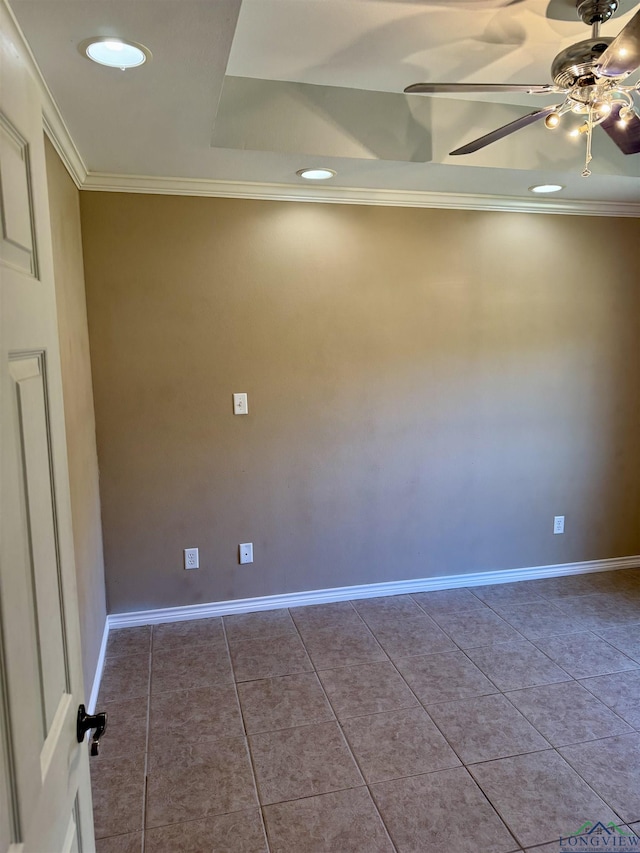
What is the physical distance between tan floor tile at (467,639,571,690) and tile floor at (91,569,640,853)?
1 centimetres

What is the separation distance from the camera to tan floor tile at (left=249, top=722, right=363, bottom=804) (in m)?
1.92

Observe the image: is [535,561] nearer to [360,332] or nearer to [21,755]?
[360,332]

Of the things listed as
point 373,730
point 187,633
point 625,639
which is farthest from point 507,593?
point 187,633

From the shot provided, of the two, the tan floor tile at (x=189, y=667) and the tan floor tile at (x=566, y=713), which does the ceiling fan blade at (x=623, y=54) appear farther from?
the tan floor tile at (x=189, y=667)

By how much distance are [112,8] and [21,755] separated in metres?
1.60

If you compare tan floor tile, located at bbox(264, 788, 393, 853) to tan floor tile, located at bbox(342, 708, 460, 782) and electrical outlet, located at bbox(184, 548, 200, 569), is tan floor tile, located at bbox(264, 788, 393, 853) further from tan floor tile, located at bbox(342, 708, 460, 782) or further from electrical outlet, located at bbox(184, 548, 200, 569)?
electrical outlet, located at bbox(184, 548, 200, 569)

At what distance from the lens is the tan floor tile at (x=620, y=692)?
7.55 ft

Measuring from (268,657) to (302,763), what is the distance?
2.35 ft

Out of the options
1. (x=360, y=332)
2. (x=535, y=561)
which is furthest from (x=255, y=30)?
(x=535, y=561)

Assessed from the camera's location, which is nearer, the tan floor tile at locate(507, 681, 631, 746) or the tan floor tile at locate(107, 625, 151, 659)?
the tan floor tile at locate(507, 681, 631, 746)

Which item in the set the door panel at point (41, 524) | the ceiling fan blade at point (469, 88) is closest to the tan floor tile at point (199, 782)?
the door panel at point (41, 524)

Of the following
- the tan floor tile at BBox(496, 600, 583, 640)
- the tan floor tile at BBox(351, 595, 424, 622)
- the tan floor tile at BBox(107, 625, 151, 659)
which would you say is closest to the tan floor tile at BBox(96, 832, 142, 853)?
the tan floor tile at BBox(107, 625, 151, 659)

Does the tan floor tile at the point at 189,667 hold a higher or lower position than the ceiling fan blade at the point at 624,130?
lower

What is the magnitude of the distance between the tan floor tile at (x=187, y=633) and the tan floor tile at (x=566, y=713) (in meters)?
1.51
